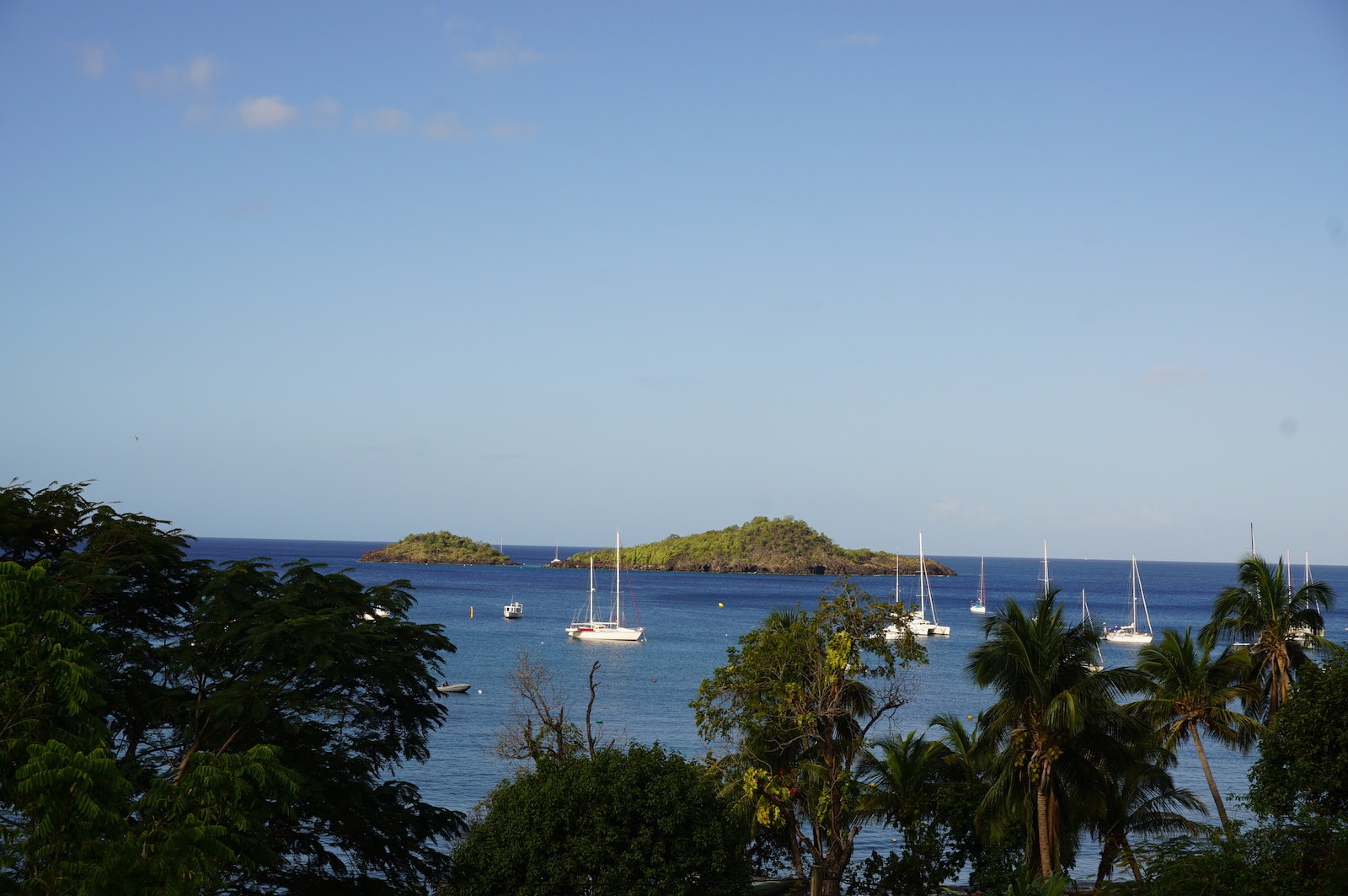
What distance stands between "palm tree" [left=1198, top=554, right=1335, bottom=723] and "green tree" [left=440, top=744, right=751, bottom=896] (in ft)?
52.6

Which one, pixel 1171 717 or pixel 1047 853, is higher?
pixel 1171 717

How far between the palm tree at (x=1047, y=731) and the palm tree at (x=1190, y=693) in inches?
185

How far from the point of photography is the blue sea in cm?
4759

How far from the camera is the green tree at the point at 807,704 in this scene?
2227 centimetres

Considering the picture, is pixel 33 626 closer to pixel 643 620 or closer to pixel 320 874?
pixel 320 874

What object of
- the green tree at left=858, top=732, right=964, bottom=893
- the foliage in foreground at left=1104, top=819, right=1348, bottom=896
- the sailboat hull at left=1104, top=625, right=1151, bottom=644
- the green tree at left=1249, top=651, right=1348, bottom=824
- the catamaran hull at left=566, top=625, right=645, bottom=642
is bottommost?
the sailboat hull at left=1104, top=625, right=1151, bottom=644

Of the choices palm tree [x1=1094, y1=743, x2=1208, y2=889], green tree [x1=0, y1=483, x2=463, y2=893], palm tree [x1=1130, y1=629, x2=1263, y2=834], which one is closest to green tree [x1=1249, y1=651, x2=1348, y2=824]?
palm tree [x1=1094, y1=743, x2=1208, y2=889]

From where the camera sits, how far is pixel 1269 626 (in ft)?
93.9

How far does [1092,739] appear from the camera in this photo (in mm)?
23234

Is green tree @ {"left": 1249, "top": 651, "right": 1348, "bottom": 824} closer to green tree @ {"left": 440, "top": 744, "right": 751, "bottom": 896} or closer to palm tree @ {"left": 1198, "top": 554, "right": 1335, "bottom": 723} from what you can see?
palm tree @ {"left": 1198, "top": 554, "right": 1335, "bottom": 723}

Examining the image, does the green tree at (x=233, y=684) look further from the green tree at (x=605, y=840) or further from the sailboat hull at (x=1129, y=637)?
the sailboat hull at (x=1129, y=637)

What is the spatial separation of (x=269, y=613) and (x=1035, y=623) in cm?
1528

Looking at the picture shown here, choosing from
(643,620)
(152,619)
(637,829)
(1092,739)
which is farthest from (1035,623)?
(643,620)

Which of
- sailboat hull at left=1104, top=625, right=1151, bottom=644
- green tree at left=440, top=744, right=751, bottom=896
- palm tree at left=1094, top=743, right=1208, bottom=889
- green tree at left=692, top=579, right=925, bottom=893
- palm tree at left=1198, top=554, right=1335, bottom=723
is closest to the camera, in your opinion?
green tree at left=440, top=744, right=751, bottom=896
